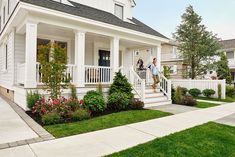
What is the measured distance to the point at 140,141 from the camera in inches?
178

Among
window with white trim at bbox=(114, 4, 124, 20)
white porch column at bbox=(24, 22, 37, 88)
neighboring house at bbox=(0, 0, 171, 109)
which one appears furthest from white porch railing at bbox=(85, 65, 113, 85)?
window with white trim at bbox=(114, 4, 124, 20)

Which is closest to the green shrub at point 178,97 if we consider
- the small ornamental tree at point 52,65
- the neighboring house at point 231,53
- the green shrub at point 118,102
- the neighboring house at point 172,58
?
the green shrub at point 118,102

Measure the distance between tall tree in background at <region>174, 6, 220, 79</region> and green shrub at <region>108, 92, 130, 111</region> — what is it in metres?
12.1

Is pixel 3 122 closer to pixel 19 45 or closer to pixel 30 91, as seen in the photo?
pixel 30 91

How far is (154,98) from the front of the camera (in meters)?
10.2

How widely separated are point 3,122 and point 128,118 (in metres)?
4.02

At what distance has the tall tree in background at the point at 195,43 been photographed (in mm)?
18047

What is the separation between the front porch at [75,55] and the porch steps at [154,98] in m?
1.56

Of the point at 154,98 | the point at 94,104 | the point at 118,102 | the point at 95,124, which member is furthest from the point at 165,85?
the point at 95,124

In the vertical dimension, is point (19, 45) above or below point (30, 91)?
above

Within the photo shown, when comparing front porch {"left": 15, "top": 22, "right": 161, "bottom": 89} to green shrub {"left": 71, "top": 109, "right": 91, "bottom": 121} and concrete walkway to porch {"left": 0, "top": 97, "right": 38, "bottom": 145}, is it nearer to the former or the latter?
concrete walkway to porch {"left": 0, "top": 97, "right": 38, "bottom": 145}

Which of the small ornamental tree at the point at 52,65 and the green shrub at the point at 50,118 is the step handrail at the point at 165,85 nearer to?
the small ornamental tree at the point at 52,65

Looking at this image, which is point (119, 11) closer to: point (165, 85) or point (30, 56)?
point (165, 85)

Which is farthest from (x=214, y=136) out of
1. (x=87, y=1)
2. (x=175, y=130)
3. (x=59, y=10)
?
(x=87, y=1)
